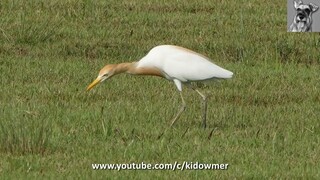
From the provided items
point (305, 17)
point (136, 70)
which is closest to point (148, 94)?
point (136, 70)

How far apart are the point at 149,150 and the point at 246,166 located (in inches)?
31.8

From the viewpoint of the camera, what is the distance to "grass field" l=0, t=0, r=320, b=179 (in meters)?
8.59

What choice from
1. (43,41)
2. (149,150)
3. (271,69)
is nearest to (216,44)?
(271,69)

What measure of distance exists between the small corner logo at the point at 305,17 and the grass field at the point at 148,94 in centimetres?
16

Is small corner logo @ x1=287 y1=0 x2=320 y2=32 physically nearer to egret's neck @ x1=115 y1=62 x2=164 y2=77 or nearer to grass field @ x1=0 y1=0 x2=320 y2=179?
grass field @ x1=0 y1=0 x2=320 y2=179

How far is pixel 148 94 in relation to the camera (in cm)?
1127

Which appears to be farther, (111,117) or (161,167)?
(111,117)

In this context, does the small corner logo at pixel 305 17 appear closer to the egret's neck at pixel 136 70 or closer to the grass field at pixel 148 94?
the grass field at pixel 148 94

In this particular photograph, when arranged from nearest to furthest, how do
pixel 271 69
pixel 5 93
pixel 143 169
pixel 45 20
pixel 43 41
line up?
pixel 143 169
pixel 5 93
pixel 271 69
pixel 43 41
pixel 45 20

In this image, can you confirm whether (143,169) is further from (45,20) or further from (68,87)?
(45,20)

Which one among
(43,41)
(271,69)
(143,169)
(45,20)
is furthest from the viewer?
(45,20)

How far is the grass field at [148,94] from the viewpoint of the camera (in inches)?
338

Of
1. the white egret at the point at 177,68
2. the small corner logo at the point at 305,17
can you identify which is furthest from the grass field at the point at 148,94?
the white egret at the point at 177,68

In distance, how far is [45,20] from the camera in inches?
591
